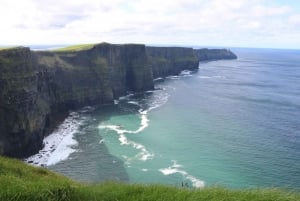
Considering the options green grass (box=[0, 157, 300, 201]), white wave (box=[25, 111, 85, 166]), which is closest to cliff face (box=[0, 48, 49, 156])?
white wave (box=[25, 111, 85, 166])

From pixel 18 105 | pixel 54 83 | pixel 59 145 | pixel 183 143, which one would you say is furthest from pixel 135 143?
pixel 54 83

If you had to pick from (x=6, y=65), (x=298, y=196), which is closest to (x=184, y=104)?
(x=6, y=65)

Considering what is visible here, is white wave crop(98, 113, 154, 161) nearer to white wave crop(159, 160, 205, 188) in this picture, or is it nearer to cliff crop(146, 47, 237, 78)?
white wave crop(159, 160, 205, 188)

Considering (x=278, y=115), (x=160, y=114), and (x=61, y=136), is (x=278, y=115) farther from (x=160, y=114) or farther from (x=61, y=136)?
(x=61, y=136)

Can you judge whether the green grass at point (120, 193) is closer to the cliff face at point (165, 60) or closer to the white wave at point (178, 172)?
the white wave at point (178, 172)

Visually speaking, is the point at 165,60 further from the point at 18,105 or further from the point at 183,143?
the point at 18,105

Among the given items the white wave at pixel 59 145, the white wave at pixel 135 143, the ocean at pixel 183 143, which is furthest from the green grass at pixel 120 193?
the white wave at pixel 59 145
